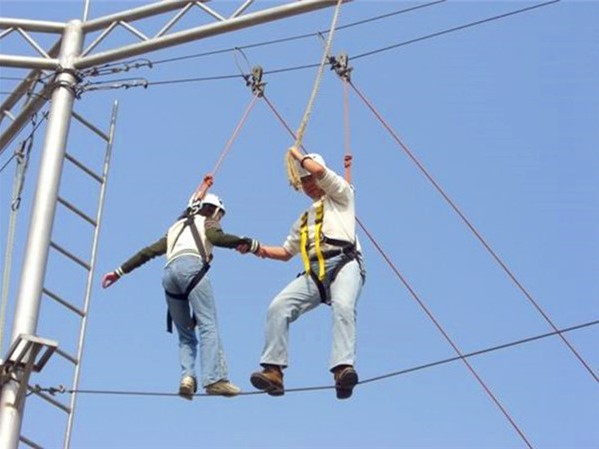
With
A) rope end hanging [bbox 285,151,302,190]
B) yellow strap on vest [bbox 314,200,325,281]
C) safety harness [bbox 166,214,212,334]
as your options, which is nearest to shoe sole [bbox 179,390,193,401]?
safety harness [bbox 166,214,212,334]

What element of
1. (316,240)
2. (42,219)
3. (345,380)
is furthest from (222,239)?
(345,380)

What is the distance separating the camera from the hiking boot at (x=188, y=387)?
29.7 feet

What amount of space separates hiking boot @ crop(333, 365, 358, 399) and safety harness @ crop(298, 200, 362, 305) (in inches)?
26.5

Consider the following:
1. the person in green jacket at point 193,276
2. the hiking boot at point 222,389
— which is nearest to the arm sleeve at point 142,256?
the person in green jacket at point 193,276

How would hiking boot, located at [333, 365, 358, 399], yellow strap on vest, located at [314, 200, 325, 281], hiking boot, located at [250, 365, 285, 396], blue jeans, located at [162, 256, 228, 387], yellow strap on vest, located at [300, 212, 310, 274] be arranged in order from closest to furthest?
1. hiking boot, located at [333, 365, 358, 399]
2. hiking boot, located at [250, 365, 285, 396]
3. yellow strap on vest, located at [314, 200, 325, 281]
4. yellow strap on vest, located at [300, 212, 310, 274]
5. blue jeans, located at [162, 256, 228, 387]

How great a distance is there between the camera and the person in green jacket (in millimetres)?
9227

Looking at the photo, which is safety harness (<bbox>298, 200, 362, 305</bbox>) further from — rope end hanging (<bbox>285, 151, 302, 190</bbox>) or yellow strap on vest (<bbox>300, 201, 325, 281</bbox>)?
rope end hanging (<bbox>285, 151, 302, 190</bbox>)

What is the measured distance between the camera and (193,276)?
946cm

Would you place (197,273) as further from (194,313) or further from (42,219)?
(42,219)

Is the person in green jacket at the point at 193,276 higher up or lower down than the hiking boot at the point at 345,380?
higher up

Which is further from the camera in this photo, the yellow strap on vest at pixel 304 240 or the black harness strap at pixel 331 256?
the yellow strap on vest at pixel 304 240

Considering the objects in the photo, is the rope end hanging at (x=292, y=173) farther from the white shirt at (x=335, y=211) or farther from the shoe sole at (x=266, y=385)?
the shoe sole at (x=266, y=385)

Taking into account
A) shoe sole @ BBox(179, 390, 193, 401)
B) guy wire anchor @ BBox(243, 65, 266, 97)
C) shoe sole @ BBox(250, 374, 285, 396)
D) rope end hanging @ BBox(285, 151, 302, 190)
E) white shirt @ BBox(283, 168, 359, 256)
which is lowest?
shoe sole @ BBox(250, 374, 285, 396)

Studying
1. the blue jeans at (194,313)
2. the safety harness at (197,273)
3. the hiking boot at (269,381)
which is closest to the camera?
the hiking boot at (269,381)
